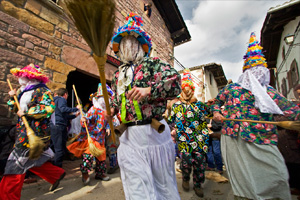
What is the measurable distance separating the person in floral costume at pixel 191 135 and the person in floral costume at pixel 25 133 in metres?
2.31

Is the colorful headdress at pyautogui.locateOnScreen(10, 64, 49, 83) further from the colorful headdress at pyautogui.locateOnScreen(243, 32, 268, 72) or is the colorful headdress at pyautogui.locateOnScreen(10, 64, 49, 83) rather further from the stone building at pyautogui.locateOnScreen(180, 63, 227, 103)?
the stone building at pyautogui.locateOnScreen(180, 63, 227, 103)

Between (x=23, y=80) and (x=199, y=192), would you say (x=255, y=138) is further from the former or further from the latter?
(x=23, y=80)

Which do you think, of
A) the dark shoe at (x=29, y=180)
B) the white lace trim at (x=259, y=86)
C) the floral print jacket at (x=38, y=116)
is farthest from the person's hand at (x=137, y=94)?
the dark shoe at (x=29, y=180)

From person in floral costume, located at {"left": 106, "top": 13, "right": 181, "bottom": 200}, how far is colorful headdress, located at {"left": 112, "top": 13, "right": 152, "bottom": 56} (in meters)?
0.01

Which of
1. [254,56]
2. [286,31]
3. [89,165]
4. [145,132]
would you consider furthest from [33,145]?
[286,31]

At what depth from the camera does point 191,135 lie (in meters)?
3.09

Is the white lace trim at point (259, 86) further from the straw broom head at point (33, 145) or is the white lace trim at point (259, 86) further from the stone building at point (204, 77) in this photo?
the stone building at point (204, 77)

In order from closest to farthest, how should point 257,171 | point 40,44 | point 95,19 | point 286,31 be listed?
point 95,19 → point 257,171 → point 40,44 → point 286,31

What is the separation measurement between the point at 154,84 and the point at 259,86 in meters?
1.68

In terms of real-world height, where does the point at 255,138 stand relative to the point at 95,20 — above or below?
below

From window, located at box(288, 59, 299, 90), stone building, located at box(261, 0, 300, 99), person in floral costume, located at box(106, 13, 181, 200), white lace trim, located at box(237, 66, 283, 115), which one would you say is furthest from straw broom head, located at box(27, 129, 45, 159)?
window, located at box(288, 59, 299, 90)

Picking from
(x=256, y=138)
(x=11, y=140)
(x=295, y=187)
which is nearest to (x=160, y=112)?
(x=256, y=138)

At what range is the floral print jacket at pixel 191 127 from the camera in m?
3.06

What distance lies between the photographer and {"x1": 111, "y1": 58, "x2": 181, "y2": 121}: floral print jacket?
1.46 m
